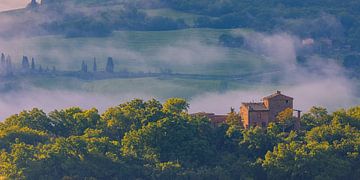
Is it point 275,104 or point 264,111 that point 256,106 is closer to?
point 264,111

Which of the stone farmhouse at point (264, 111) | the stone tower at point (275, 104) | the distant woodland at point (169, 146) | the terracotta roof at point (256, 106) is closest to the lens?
the distant woodland at point (169, 146)

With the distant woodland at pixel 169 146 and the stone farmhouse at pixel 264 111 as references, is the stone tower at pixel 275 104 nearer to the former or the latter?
the stone farmhouse at pixel 264 111

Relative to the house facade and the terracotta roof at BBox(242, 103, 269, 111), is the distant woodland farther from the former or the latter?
the terracotta roof at BBox(242, 103, 269, 111)

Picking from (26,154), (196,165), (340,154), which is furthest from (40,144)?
(340,154)

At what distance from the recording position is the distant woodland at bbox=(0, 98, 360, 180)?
15250cm

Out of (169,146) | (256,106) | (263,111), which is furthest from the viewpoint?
(256,106)

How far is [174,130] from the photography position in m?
158

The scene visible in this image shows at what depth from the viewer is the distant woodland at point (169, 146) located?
152 metres

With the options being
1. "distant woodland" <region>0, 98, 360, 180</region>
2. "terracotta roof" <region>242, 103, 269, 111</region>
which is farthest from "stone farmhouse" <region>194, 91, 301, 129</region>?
"distant woodland" <region>0, 98, 360, 180</region>

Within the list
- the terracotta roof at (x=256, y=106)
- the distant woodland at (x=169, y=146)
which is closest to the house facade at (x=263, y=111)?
the terracotta roof at (x=256, y=106)

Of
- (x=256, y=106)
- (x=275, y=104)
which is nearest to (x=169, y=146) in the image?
(x=256, y=106)

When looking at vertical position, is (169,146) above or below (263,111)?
below

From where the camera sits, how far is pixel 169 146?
6230 inches

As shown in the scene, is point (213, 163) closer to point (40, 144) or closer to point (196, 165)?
point (196, 165)
